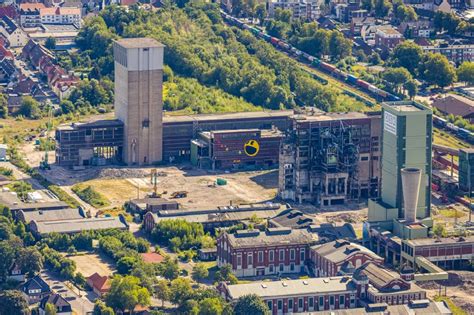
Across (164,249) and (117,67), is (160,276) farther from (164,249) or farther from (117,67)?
(117,67)

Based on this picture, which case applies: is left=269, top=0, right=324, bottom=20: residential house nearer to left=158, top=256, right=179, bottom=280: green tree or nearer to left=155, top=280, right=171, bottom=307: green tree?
left=158, top=256, right=179, bottom=280: green tree

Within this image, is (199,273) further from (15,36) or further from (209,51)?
(15,36)

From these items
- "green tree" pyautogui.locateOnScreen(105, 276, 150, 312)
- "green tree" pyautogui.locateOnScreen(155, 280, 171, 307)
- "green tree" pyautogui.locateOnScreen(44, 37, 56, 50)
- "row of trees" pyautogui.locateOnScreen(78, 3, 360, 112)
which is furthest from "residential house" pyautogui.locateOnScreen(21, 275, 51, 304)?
"green tree" pyautogui.locateOnScreen(44, 37, 56, 50)

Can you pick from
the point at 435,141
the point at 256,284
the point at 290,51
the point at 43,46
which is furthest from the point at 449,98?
the point at 256,284

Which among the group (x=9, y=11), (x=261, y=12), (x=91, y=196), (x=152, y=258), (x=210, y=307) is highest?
(x=261, y=12)

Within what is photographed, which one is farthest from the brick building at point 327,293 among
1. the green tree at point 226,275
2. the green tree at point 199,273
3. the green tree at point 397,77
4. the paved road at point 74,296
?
the green tree at point 397,77

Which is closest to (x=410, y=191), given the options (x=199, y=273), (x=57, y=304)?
(x=199, y=273)

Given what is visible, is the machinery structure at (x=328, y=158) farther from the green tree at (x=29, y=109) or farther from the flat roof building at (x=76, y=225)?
the green tree at (x=29, y=109)
